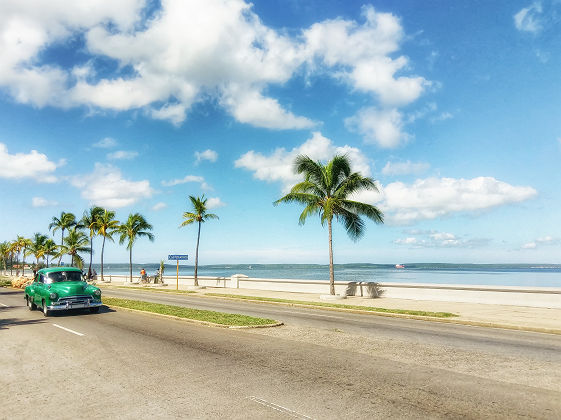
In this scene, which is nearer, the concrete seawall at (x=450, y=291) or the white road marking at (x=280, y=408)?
the white road marking at (x=280, y=408)

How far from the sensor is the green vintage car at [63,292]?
15.4 m

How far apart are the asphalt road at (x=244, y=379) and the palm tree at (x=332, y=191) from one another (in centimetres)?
1323

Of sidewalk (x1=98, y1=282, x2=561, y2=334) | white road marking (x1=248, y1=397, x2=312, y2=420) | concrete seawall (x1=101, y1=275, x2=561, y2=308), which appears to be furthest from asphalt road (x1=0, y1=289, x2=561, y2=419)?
concrete seawall (x1=101, y1=275, x2=561, y2=308)

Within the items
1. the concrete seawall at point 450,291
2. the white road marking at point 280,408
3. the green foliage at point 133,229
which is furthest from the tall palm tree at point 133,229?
the white road marking at point 280,408

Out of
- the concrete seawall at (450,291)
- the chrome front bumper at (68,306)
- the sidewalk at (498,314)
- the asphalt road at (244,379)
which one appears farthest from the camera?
the concrete seawall at (450,291)

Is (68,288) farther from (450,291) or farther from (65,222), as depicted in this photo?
(65,222)

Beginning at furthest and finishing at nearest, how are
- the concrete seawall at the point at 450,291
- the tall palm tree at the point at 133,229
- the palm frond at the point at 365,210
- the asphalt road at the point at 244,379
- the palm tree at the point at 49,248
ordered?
the palm tree at the point at 49,248
the tall palm tree at the point at 133,229
the palm frond at the point at 365,210
the concrete seawall at the point at 450,291
the asphalt road at the point at 244,379

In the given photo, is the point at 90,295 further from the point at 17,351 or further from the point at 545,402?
the point at 545,402

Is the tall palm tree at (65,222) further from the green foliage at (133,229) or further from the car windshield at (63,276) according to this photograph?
the car windshield at (63,276)

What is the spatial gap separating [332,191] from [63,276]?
634 inches

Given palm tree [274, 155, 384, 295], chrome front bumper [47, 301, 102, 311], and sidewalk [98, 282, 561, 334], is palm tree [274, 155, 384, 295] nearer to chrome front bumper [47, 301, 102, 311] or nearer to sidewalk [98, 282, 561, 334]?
sidewalk [98, 282, 561, 334]

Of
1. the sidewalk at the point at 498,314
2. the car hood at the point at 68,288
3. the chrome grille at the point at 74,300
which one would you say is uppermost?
the car hood at the point at 68,288

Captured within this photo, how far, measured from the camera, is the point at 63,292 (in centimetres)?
1554

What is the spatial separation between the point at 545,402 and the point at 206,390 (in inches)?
206
